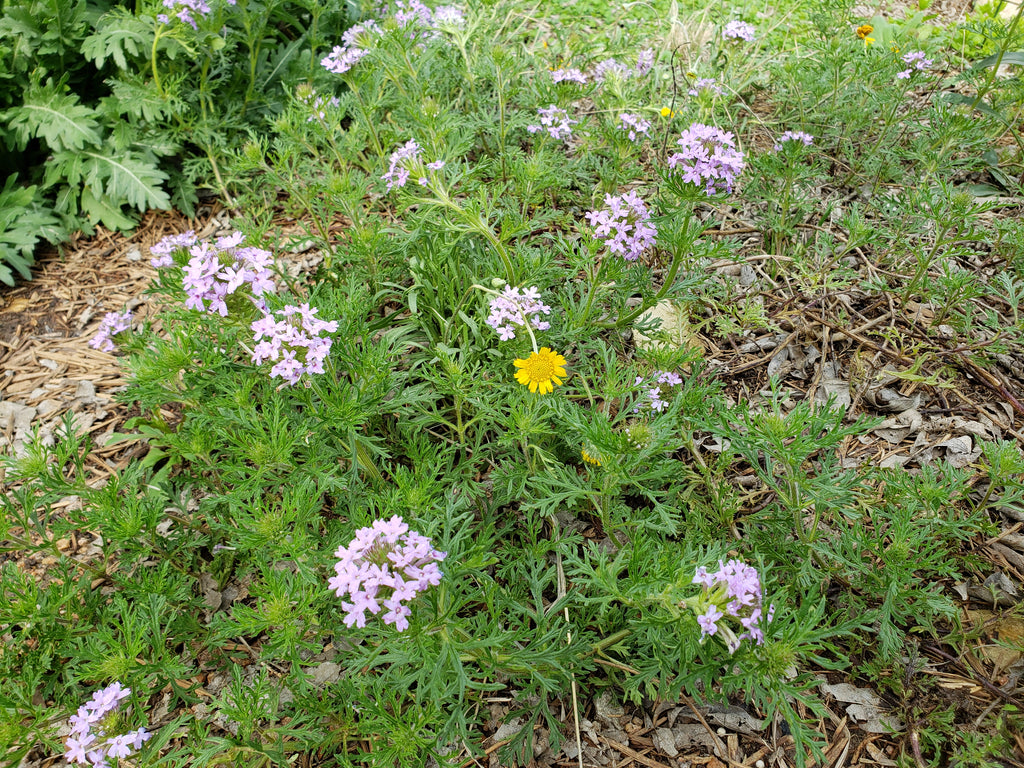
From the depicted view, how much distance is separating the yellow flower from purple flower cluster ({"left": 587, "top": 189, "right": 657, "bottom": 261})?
1.92 feet

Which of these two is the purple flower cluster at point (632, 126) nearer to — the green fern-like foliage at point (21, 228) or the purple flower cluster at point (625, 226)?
the purple flower cluster at point (625, 226)

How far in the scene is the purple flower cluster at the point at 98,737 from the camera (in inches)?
72.9

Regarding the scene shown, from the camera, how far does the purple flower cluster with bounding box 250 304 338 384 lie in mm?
1944

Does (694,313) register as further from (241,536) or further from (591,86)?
(241,536)

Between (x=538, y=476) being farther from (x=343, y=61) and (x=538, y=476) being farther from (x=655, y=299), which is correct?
(x=343, y=61)

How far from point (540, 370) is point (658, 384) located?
1.82 ft

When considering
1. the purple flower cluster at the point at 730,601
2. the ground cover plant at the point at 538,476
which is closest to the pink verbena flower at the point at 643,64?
the ground cover plant at the point at 538,476

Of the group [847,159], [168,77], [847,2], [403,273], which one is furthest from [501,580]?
[847,2]

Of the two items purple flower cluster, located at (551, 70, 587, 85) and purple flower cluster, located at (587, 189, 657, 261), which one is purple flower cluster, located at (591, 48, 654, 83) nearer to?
purple flower cluster, located at (551, 70, 587, 85)

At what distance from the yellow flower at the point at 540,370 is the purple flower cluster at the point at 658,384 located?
1.10 ft

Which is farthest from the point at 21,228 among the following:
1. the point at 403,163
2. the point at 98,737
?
the point at 98,737

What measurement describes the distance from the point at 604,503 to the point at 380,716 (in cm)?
99

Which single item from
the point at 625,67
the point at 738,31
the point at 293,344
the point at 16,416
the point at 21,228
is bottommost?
the point at 16,416

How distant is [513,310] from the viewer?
251 cm
